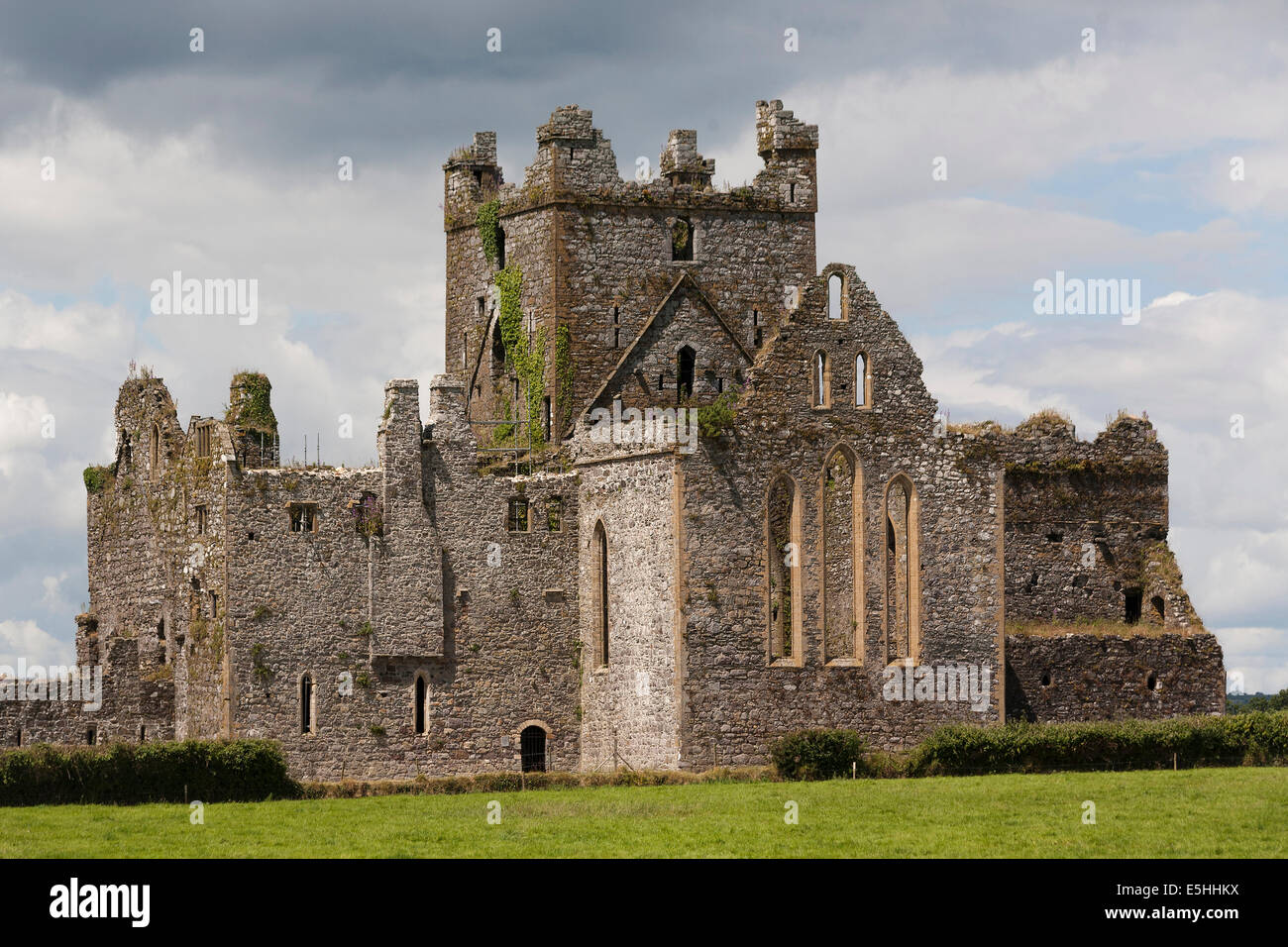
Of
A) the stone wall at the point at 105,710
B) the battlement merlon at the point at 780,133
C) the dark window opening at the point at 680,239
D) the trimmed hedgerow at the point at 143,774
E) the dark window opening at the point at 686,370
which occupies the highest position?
the battlement merlon at the point at 780,133

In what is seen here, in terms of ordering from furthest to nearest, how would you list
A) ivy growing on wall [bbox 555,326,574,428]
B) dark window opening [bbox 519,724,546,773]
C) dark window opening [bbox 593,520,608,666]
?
ivy growing on wall [bbox 555,326,574,428], dark window opening [bbox 519,724,546,773], dark window opening [bbox 593,520,608,666]

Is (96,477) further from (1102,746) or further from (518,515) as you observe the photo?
(1102,746)

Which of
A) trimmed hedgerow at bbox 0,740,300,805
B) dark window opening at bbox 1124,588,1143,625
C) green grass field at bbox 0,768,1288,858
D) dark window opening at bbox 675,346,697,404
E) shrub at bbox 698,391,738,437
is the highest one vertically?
dark window opening at bbox 675,346,697,404

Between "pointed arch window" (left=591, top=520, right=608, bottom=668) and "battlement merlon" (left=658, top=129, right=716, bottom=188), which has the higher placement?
"battlement merlon" (left=658, top=129, right=716, bottom=188)

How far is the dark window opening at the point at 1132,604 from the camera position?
67812 millimetres

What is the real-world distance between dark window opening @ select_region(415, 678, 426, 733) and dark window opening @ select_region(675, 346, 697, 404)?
1163 centimetres

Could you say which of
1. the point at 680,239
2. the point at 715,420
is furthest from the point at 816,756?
the point at 680,239

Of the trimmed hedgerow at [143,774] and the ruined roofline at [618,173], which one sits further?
the ruined roofline at [618,173]

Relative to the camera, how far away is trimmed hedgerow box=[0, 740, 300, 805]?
53188mm

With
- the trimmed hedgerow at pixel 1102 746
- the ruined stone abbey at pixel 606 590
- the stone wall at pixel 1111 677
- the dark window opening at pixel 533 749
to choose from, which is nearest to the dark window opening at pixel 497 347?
the ruined stone abbey at pixel 606 590

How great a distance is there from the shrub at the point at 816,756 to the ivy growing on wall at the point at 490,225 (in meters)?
19.7

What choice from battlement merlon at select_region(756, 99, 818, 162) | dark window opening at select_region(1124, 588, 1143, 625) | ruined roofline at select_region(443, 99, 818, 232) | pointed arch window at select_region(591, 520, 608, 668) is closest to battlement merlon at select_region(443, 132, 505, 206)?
ruined roofline at select_region(443, 99, 818, 232)

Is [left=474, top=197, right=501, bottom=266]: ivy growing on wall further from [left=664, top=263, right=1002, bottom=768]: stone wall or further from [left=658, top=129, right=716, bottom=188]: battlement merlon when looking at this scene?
[left=664, top=263, right=1002, bottom=768]: stone wall

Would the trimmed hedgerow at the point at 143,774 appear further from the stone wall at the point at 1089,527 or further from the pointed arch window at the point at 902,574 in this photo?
the stone wall at the point at 1089,527
